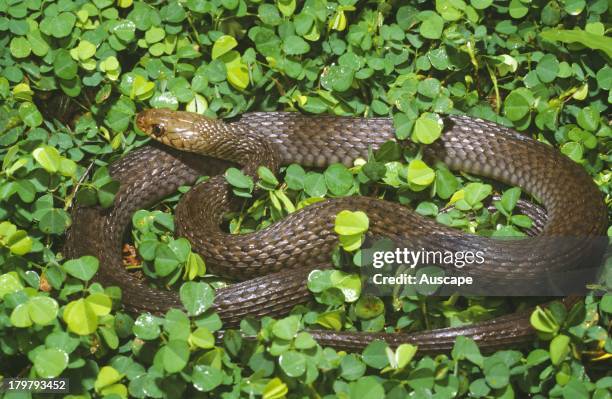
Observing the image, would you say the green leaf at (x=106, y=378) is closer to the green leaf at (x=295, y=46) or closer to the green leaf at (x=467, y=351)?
the green leaf at (x=467, y=351)

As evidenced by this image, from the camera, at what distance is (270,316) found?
491 cm

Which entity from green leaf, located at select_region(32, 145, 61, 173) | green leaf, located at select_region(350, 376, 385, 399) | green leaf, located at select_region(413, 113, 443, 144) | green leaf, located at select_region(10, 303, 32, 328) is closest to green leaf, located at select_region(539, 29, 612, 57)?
green leaf, located at select_region(413, 113, 443, 144)

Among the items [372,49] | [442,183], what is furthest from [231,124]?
[442,183]

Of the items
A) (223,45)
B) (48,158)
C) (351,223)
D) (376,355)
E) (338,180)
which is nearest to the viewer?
(376,355)

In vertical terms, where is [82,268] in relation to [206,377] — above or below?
above

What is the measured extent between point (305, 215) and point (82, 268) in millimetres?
1287

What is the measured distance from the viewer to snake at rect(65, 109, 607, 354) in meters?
4.86

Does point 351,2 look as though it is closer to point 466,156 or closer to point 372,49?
point 372,49

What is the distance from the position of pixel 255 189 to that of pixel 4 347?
1767mm

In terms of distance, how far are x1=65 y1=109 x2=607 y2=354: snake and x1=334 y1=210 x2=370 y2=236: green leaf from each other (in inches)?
13.5

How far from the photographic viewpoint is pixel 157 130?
18.5ft

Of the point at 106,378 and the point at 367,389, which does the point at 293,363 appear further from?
the point at 106,378

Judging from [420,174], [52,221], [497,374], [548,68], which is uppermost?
[548,68]

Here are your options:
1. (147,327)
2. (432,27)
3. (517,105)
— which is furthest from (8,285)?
(517,105)
